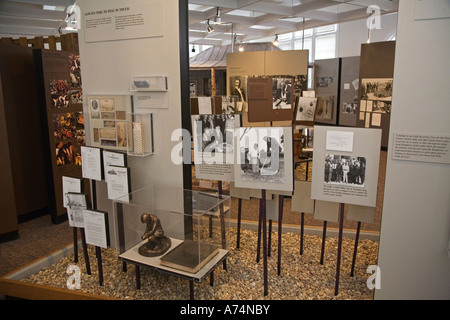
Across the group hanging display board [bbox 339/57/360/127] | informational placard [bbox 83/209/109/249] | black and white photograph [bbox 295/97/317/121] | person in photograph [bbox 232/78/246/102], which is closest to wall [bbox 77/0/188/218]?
informational placard [bbox 83/209/109/249]

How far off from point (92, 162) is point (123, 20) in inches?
47.3

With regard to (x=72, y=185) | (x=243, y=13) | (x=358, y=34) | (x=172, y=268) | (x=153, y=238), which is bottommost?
(x=172, y=268)

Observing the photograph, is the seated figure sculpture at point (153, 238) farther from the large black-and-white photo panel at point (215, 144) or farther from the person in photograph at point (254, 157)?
the person in photograph at point (254, 157)

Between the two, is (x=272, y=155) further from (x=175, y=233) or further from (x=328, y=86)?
(x=328, y=86)

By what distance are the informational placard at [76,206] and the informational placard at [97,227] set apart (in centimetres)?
14

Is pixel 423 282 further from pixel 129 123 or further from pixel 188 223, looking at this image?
pixel 129 123

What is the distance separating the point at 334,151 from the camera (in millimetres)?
2311

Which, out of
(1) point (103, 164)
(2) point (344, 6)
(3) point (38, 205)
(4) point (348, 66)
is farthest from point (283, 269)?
(2) point (344, 6)

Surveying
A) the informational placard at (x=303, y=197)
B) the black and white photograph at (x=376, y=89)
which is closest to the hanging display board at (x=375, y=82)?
the black and white photograph at (x=376, y=89)

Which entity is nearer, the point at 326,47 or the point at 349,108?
the point at 349,108

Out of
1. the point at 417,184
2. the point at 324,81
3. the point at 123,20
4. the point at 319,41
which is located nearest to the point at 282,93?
the point at 123,20

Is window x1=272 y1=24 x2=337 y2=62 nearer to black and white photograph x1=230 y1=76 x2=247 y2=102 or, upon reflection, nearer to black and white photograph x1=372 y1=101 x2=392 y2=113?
black and white photograph x1=372 y1=101 x2=392 y2=113

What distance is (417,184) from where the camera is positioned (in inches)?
85.7

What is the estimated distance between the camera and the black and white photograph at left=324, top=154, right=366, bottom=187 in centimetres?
228
